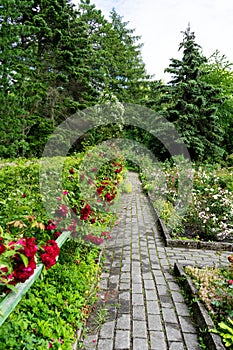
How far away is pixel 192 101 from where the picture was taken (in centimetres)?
1241

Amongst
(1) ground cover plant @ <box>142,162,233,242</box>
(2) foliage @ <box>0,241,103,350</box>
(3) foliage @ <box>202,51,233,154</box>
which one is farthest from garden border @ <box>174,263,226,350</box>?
(3) foliage @ <box>202,51,233,154</box>

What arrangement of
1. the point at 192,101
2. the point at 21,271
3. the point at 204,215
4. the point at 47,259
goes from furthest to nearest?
the point at 192,101 → the point at 204,215 → the point at 47,259 → the point at 21,271

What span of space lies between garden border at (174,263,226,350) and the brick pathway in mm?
81

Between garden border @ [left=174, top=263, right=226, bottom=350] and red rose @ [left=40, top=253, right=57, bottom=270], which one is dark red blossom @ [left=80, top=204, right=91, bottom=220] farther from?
garden border @ [left=174, top=263, right=226, bottom=350]

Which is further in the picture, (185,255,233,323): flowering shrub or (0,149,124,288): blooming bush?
(185,255,233,323): flowering shrub

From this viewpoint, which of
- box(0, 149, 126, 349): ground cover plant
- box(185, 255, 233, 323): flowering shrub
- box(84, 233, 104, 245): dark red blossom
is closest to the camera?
box(0, 149, 126, 349): ground cover plant

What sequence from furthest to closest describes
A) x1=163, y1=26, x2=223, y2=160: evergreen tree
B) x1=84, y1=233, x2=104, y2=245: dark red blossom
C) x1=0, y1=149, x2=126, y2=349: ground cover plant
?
x1=163, y1=26, x2=223, y2=160: evergreen tree → x1=84, y1=233, x2=104, y2=245: dark red blossom → x1=0, y1=149, x2=126, y2=349: ground cover plant

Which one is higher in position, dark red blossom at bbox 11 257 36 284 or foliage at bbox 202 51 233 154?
foliage at bbox 202 51 233 154

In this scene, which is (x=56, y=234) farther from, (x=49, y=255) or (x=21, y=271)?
(x=21, y=271)

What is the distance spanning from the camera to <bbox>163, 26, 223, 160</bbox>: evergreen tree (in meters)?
12.0

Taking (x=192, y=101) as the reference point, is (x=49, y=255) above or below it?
below

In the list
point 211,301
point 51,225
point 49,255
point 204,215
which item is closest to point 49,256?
point 49,255

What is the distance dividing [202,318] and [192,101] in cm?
1160

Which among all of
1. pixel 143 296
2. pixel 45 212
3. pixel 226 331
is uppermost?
pixel 45 212
